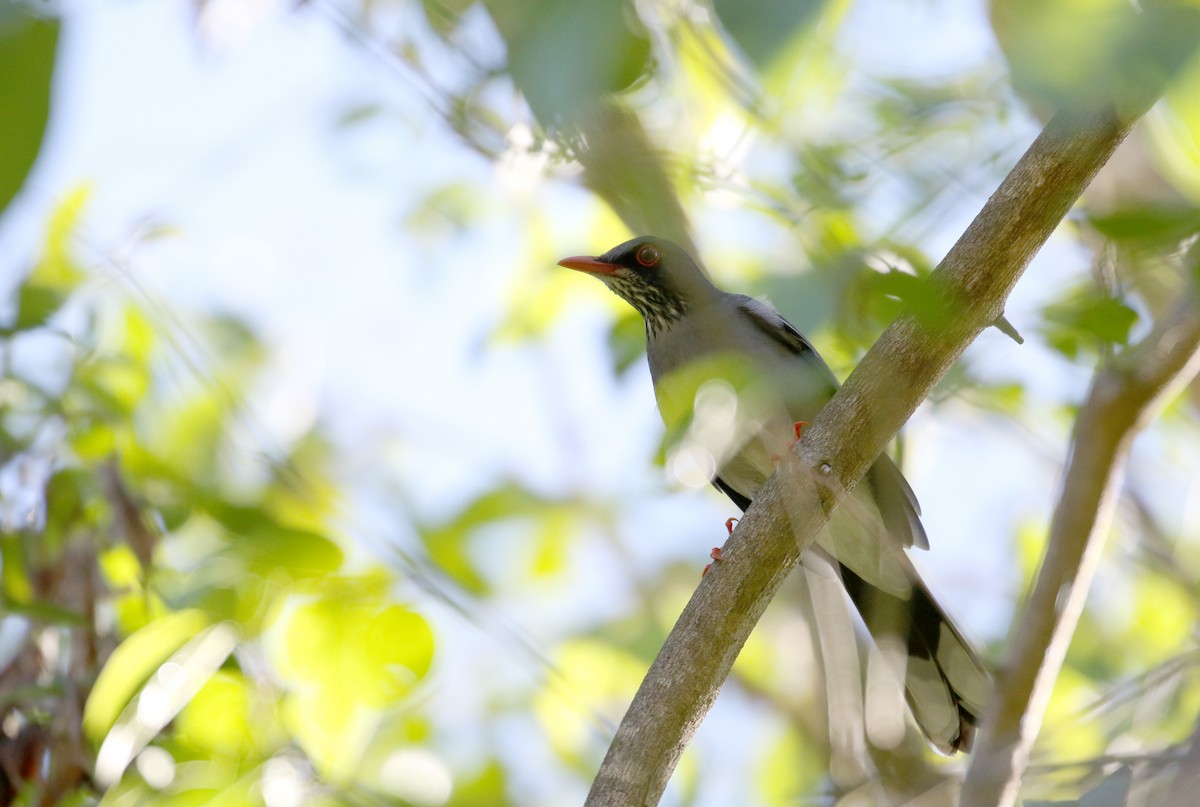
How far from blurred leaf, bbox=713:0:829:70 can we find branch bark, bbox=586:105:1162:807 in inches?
55.8

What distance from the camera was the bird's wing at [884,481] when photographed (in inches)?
173

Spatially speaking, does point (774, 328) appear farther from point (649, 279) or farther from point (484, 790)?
point (484, 790)

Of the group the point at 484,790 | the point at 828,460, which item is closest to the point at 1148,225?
the point at 828,460

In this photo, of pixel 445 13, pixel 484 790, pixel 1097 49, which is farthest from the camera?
pixel 484 790

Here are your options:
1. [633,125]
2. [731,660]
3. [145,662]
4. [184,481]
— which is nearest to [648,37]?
[633,125]

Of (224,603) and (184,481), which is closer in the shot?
(224,603)

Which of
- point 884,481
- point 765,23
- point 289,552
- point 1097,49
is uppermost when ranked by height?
point 1097,49

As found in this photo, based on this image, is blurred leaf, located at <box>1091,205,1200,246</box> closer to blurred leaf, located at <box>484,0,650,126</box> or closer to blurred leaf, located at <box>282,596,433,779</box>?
blurred leaf, located at <box>484,0,650,126</box>

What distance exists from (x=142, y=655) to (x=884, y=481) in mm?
2836

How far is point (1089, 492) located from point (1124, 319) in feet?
5.27

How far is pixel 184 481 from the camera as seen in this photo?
3.53 meters

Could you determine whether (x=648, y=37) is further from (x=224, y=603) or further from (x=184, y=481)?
(x=184, y=481)

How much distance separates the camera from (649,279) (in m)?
5.56

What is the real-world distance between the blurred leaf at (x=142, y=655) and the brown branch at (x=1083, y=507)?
203cm
